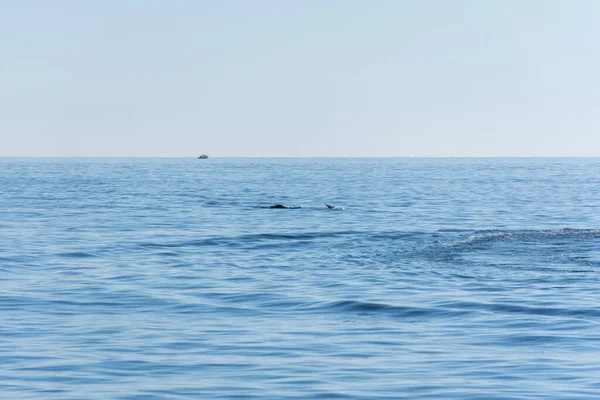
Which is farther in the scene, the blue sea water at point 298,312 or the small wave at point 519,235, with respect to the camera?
the small wave at point 519,235

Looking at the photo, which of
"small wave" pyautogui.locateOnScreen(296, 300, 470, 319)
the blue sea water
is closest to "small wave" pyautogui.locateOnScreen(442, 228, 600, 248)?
the blue sea water

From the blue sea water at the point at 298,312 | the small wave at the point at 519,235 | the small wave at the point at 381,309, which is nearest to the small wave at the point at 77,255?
the blue sea water at the point at 298,312

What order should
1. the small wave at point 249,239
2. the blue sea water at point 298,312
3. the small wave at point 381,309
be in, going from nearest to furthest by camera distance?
the blue sea water at point 298,312
the small wave at point 381,309
the small wave at point 249,239

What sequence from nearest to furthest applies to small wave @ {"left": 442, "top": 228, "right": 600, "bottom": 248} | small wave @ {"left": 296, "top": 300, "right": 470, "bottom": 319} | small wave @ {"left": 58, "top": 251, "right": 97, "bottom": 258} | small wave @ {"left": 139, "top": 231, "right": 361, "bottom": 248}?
small wave @ {"left": 296, "top": 300, "right": 470, "bottom": 319} < small wave @ {"left": 58, "top": 251, "right": 97, "bottom": 258} < small wave @ {"left": 442, "top": 228, "right": 600, "bottom": 248} < small wave @ {"left": 139, "top": 231, "right": 361, "bottom": 248}

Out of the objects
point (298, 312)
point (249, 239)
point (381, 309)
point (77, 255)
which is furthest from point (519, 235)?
point (298, 312)

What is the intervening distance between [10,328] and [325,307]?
5.48 meters

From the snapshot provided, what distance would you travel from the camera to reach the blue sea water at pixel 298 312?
1438cm

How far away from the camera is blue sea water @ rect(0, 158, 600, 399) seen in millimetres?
14383

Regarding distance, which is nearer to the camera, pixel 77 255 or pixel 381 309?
pixel 381 309

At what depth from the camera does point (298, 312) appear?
2000cm

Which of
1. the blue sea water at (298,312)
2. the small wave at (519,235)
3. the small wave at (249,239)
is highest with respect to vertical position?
the small wave at (519,235)

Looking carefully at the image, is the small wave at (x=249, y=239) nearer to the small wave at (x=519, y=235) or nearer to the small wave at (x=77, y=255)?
the small wave at (x=77, y=255)

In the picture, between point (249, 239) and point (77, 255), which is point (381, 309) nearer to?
point (77, 255)

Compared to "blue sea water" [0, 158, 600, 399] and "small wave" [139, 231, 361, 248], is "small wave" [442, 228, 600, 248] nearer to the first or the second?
"blue sea water" [0, 158, 600, 399]
